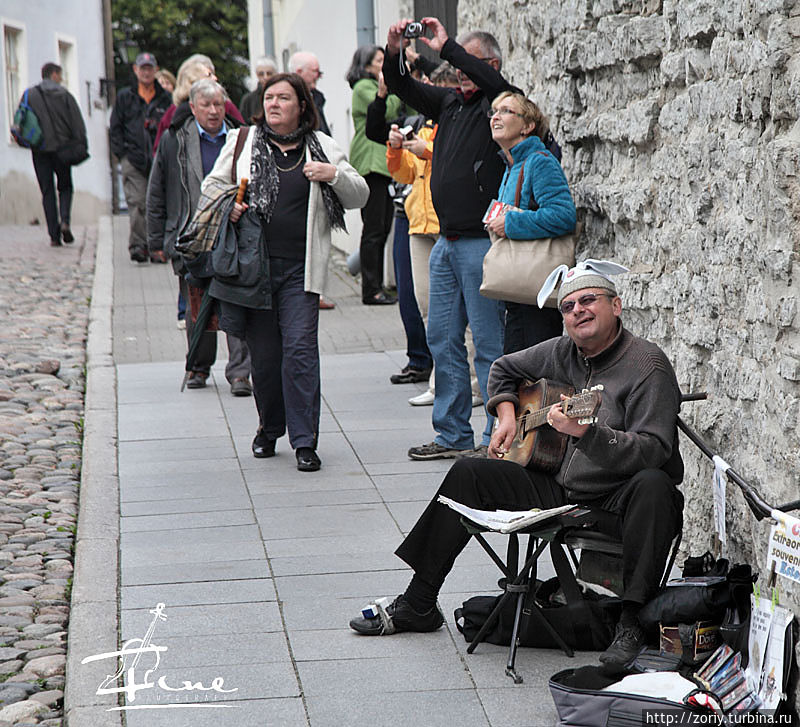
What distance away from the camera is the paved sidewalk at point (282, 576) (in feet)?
12.8

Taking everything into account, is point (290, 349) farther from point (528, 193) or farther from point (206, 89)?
point (206, 89)

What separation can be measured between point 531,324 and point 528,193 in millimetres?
616

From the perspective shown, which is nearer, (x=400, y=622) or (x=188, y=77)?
(x=400, y=622)

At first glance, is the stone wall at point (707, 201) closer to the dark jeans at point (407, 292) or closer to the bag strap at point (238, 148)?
the bag strap at point (238, 148)

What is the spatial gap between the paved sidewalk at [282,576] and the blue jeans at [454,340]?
9.9 inches

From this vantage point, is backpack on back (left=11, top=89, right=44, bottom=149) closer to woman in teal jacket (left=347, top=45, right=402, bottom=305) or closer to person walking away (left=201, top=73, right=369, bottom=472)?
woman in teal jacket (left=347, top=45, right=402, bottom=305)

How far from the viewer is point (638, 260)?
5406mm

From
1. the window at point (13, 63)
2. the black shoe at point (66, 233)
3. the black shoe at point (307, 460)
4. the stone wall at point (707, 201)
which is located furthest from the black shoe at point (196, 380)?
the window at point (13, 63)

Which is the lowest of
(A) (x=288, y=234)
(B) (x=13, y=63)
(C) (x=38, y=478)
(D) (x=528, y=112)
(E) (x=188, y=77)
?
(C) (x=38, y=478)

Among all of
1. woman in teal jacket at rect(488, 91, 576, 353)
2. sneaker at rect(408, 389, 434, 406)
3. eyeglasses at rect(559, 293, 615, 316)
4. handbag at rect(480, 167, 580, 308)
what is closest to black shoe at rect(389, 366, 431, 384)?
sneaker at rect(408, 389, 434, 406)

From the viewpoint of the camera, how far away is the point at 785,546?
339cm

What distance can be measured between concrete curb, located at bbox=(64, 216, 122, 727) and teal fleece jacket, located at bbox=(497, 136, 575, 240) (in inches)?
90.1

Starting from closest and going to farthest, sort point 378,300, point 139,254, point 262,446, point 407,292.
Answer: point 262,446 → point 407,292 → point 378,300 → point 139,254

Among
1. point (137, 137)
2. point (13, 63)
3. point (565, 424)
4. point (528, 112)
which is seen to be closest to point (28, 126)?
point (137, 137)
